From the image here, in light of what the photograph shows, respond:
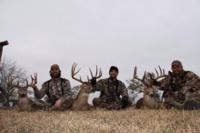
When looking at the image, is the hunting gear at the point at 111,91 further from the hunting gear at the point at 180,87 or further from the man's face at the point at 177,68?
the man's face at the point at 177,68

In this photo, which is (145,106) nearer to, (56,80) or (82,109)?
(82,109)

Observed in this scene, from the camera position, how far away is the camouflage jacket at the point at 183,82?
1417 centimetres

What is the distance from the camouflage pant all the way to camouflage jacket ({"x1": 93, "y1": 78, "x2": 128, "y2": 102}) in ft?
0.55

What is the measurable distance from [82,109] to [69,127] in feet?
19.8

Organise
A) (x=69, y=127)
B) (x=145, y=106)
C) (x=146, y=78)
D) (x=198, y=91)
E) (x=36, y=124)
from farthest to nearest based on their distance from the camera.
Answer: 1. (x=146, y=78)
2. (x=145, y=106)
3. (x=198, y=91)
4. (x=36, y=124)
5. (x=69, y=127)

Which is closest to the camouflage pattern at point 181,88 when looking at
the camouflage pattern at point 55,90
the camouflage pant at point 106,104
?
the camouflage pant at point 106,104

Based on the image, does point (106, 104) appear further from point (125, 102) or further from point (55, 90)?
point (55, 90)

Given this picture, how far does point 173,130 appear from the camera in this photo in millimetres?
8156

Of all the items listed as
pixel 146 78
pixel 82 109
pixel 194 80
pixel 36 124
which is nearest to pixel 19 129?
pixel 36 124

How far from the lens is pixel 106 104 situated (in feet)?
49.8

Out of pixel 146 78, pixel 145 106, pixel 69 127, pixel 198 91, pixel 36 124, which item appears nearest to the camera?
pixel 69 127

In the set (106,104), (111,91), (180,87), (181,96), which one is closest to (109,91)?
(111,91)

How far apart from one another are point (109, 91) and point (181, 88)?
97.3 inches

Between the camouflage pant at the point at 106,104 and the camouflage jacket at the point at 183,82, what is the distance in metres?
1.59
